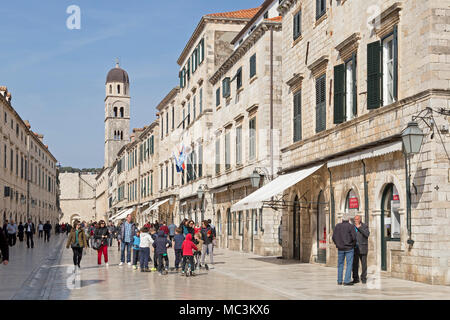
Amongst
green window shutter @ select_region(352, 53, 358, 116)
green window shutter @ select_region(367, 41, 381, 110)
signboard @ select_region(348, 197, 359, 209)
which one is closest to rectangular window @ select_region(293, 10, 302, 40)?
green window shutter @ select_region(352, 53, 358, 116)

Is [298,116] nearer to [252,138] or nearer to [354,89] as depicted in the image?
[354,89]

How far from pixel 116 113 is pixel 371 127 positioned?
10587cm

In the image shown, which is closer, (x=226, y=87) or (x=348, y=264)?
(x=348, y=264)

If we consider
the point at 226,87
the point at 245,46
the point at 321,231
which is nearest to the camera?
the point at 321,231

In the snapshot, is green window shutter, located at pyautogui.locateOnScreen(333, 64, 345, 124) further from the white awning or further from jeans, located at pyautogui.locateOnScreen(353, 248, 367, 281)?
jeans, located at pyautogui.locateOnScreen(353, 248, 367, 281)

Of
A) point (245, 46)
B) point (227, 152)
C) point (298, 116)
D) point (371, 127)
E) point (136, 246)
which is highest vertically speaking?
point (245, 46)

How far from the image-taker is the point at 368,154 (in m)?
17.9

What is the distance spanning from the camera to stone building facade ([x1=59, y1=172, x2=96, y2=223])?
136750 millimetres

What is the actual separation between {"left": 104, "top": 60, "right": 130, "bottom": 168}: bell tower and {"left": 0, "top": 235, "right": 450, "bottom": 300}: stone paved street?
322 ft

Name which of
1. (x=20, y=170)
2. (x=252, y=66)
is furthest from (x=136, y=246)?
(x=20, y=170)

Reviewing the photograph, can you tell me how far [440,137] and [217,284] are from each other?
6107 millimetres

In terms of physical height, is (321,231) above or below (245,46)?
below
